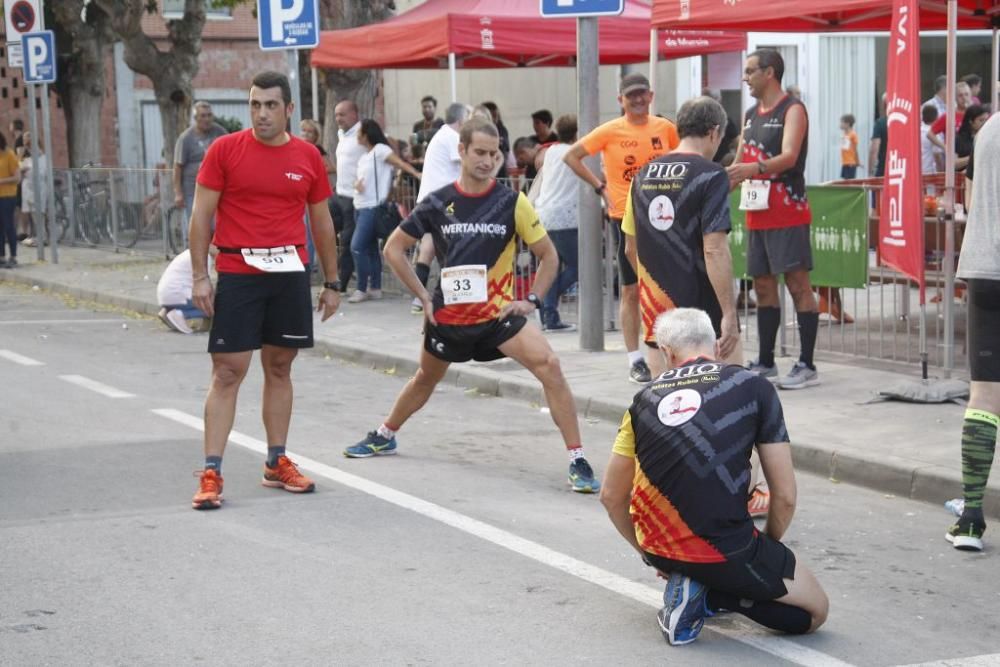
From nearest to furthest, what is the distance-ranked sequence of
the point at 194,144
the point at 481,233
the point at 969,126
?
the point at 481,233 → the point at 969,126 → the point at 194,144

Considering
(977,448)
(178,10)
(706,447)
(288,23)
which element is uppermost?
(178,10)

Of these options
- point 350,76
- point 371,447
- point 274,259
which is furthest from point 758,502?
point 350,76

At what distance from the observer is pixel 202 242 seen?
718 centimetres

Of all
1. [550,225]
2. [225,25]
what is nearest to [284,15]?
[550,225]

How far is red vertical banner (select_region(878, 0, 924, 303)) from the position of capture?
901 cm

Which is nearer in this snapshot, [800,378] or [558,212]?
[800,378]

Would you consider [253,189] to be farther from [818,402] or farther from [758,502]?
[818,402]

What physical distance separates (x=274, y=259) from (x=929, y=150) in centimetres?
997

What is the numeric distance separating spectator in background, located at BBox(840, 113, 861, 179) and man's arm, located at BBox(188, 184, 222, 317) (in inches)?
704

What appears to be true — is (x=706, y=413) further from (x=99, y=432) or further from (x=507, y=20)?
(x=507, y=20)

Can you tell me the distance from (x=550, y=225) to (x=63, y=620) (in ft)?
26.2

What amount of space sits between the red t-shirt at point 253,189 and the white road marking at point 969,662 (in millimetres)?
3597

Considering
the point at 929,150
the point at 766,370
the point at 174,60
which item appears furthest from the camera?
the point at 174,60

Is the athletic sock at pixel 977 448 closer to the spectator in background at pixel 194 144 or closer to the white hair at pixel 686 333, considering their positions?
the white hair at pixel 686 333
